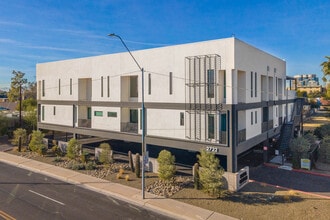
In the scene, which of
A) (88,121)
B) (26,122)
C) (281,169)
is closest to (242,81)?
(281,169)

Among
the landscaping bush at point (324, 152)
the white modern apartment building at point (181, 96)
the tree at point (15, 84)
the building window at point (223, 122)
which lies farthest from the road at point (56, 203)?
the tree at point (15, 84)

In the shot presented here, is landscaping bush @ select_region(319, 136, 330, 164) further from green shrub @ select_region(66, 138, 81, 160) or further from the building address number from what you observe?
green shrub @ select_region(66, 138, 81, 160)

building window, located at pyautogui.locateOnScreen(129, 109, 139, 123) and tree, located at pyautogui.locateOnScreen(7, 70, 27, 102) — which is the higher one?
tree, located at pyautogui.locateOnScreen(7, 70, 27, 102)

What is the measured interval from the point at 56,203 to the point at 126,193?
460 cm

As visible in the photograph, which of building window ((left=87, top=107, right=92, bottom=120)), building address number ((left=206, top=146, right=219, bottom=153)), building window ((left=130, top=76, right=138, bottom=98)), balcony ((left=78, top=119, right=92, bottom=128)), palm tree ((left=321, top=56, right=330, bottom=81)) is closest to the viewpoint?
building address number ((left=206, top=146, right=219, bottom=153))

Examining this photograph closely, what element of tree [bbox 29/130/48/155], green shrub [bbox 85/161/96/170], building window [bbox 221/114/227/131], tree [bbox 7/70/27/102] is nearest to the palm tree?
building window [bbox 221/114/227/131]

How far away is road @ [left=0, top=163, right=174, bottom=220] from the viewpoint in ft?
46.7

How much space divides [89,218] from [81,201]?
8.97 ft

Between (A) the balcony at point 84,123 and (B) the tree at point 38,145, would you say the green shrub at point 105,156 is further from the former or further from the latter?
Answer: (B) the tree at point 38,145

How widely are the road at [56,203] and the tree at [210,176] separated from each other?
164 inches

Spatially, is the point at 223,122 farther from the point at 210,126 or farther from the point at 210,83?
the point at 210,83

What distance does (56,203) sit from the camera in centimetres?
1588

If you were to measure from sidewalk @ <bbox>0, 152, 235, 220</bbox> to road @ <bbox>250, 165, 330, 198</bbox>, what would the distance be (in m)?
8.37

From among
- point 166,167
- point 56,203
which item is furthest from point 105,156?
point 56,203
